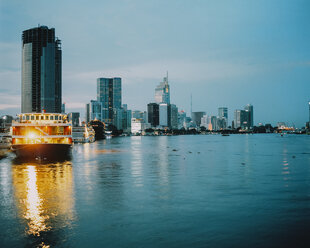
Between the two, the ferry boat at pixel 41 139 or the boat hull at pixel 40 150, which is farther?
the ferry boat at pixel 41 139

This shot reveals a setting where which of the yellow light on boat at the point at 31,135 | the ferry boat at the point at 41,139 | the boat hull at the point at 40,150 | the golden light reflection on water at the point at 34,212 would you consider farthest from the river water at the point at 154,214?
the yellow light on boat at the point at 31,135

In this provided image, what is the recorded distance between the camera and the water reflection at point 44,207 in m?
15.2

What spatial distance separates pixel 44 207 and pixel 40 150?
4339cm

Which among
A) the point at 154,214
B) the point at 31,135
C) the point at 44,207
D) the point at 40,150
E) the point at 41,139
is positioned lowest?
the point at 154,214

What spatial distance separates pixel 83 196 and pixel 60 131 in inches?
1770

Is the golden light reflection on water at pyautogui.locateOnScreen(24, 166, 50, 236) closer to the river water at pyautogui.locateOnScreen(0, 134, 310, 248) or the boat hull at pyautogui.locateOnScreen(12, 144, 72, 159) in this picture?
the river water at pyautogui.locateOnScreen(0, 134, 310, 248)

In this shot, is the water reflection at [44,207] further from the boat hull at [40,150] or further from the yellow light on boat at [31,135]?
the yellow light on boat at [31,135]

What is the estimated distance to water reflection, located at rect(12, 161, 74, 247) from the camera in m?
15.2

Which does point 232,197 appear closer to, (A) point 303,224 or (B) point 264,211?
(B) point 264,211

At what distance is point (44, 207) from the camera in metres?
20.9

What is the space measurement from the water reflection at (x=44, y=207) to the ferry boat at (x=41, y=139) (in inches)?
1122

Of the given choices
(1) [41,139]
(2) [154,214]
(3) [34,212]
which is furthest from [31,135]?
(2) [154,214]

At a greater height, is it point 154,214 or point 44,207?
point 44,207

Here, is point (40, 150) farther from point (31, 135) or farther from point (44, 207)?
point (44, 207)
